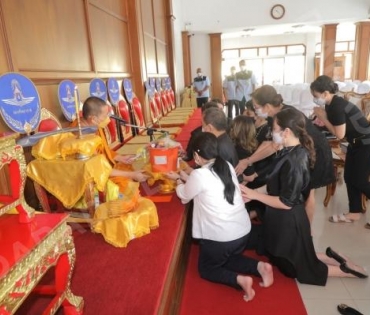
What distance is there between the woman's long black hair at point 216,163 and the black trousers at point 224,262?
0.28 m

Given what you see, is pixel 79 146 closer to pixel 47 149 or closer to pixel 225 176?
pixel 47 149

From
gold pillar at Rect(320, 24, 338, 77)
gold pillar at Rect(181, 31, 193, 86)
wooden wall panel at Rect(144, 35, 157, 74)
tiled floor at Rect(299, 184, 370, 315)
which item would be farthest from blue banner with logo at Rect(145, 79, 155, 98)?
gold pillar at Rect(320, 24, 338, 77)

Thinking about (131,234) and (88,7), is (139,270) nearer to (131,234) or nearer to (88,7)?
(131,234)

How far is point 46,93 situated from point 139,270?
1.39m

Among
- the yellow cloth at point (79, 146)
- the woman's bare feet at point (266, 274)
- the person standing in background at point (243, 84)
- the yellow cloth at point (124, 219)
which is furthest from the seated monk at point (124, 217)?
the person standing in background at point (243, 84)

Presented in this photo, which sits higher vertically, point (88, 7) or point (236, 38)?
point (236, 38)

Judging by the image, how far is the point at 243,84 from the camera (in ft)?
22.4

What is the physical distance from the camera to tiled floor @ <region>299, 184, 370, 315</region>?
1.68 meters

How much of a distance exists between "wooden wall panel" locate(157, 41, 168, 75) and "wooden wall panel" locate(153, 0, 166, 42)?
0.47ft

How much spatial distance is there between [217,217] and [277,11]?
27.6 feet

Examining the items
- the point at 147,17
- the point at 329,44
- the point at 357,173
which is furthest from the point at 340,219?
the point at 329,44

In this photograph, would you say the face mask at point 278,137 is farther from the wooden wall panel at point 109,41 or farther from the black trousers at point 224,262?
the wooden wall panel at point 109,41

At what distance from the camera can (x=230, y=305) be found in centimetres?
167

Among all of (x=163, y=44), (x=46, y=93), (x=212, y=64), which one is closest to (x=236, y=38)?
(x=212, y=64)
